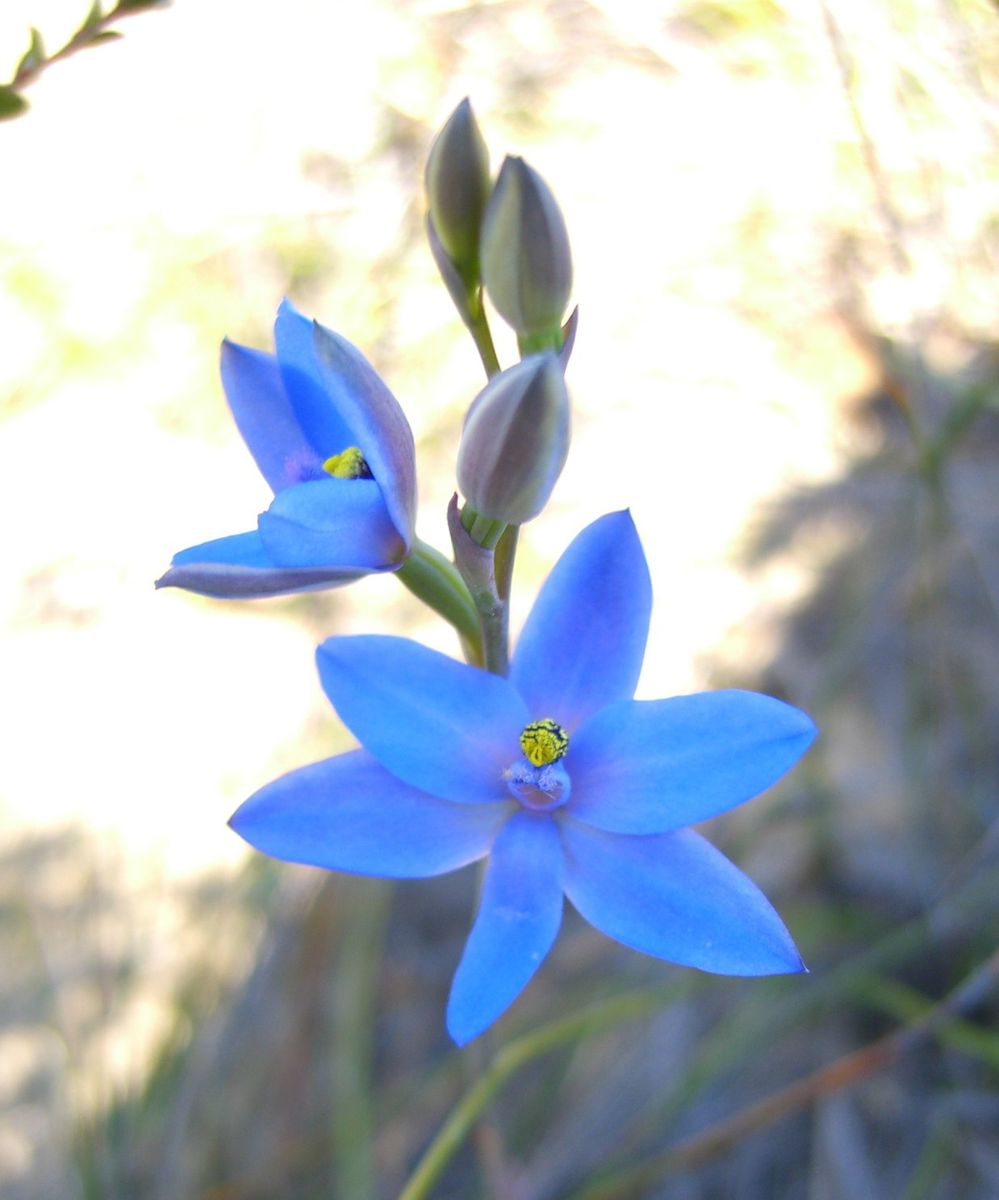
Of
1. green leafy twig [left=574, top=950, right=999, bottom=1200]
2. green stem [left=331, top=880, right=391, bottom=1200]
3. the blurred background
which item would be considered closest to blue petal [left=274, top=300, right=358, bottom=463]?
the blurred background

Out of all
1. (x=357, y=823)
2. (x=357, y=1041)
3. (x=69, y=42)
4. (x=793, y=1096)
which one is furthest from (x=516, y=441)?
(x=357, y=1041)

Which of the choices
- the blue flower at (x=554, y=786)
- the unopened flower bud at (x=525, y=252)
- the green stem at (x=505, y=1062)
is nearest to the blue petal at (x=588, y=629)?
the blue flower at (x=554, y=786)

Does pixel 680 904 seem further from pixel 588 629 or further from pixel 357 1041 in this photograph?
pixel 357 1041

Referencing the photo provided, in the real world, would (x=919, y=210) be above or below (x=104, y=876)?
above

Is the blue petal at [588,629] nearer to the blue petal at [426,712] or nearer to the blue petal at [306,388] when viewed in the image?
the blue petal at [426,712]

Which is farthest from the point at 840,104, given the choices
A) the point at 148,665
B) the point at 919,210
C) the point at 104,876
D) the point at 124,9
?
the point at 104,876

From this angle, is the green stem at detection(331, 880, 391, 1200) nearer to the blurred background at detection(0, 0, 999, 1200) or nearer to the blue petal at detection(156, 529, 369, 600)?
the blurred background at detection(0, 0, 999, 1200)

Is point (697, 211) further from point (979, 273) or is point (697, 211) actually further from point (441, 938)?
point (441, 938)
